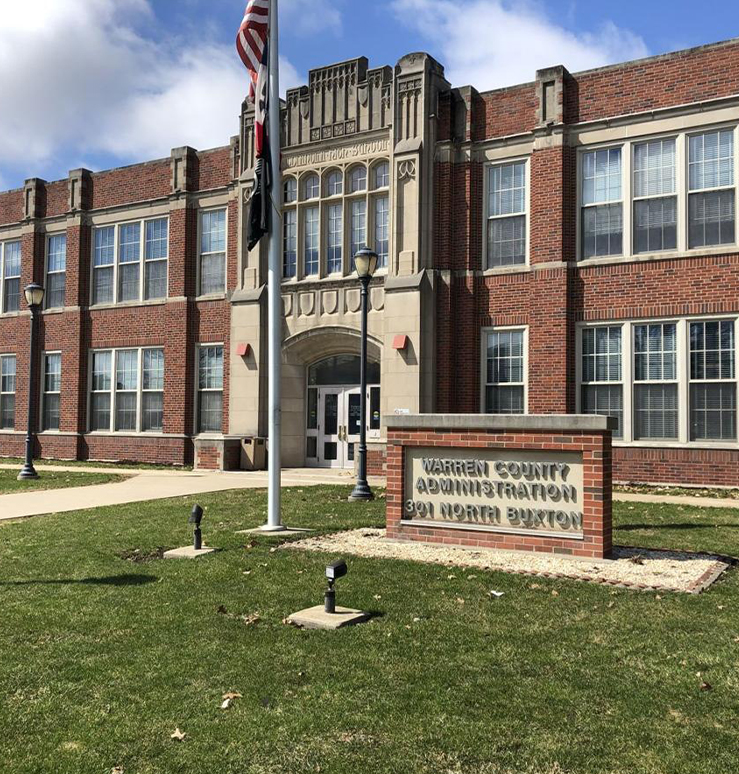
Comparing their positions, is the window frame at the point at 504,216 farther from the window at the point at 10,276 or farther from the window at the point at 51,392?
the window at the point at 10,276

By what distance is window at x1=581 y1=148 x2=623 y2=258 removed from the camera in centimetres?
1762

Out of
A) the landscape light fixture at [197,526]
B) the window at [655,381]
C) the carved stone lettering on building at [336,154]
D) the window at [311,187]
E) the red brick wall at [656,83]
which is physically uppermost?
the red brick wall at [656,83]

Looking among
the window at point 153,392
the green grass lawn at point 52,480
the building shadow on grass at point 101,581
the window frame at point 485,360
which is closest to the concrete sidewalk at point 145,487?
the green grass lawn at point 52,480

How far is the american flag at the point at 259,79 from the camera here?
10.3 metres

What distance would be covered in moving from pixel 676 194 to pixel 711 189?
678 millimetres

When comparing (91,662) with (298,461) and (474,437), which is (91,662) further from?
(298,461)

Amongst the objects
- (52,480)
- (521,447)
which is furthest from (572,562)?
(52,480)

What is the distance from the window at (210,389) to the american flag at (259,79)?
12820 mm

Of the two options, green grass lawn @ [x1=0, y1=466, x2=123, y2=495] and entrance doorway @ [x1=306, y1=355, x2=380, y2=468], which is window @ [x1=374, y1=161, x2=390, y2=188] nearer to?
entrance doorway @ [x1=306, y1=355, x2=380, y2=468]

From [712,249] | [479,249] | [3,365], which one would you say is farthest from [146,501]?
[3,365]

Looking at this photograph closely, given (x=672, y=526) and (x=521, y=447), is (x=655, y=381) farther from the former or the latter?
(x=521, y=447)

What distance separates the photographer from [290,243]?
846 inches

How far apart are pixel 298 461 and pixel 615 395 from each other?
841 cm

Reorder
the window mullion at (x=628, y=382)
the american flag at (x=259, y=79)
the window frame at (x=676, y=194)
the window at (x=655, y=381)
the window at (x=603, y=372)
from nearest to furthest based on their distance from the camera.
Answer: the american flag at (x=259, y=79) < the window frame at (x=676, y=194) < the window at (x=655, y=381) < the window mullion at (x=628, y=382) < the window at (x=603, y=372)
